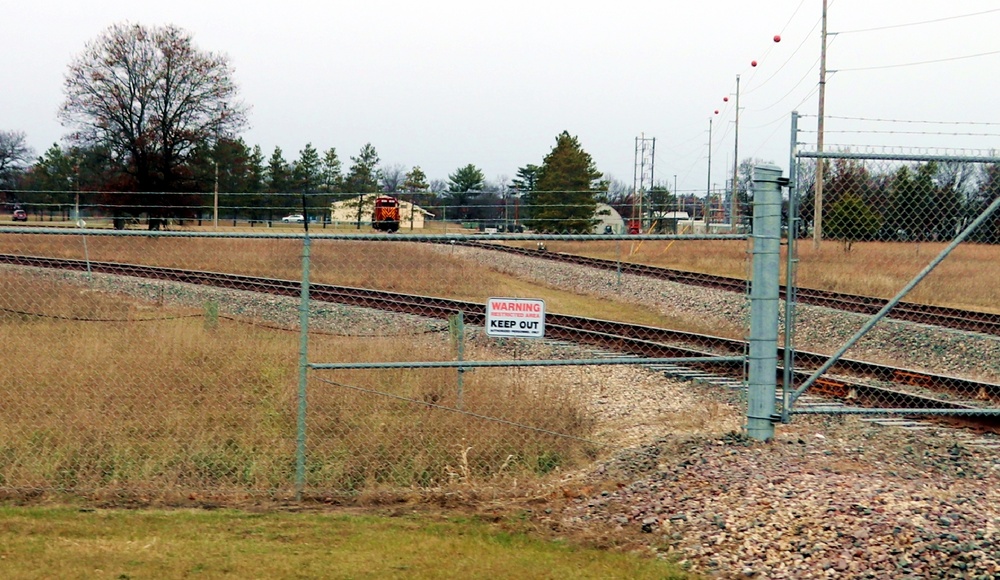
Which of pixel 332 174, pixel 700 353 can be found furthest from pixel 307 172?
pixel 700 353

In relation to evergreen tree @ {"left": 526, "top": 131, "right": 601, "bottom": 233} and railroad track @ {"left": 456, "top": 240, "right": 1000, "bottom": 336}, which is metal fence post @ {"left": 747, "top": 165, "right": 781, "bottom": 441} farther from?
evergreen tree @ {"left": 526, "top": 131, "right": 601, "bottom": 233}

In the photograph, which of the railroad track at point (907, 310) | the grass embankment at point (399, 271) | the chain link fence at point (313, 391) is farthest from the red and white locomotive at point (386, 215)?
the railroad track at point (907, 310)

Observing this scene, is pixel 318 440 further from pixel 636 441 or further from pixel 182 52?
pixel 182 52

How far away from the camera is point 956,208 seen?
6.79 metres

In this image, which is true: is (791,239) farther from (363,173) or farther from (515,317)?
(363,173)

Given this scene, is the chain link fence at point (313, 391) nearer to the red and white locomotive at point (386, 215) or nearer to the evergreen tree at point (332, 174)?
the red and white locomotive at point (386, 215)

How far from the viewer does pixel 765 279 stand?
6.89 meters

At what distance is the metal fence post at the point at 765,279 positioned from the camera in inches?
271

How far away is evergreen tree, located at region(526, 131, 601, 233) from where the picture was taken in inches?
1409

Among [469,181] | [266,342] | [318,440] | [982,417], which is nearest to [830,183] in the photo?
[982,417]

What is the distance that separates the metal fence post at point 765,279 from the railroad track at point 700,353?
2274 millimetres

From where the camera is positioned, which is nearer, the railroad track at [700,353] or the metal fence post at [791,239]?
the metal fence post at [791,239]

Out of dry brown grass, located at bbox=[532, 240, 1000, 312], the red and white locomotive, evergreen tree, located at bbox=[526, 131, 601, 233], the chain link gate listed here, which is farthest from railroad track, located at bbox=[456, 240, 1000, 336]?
evergreen tree, located at bbox=[526, 131, 601, 233]

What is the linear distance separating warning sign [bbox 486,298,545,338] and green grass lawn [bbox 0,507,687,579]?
4.47ft
